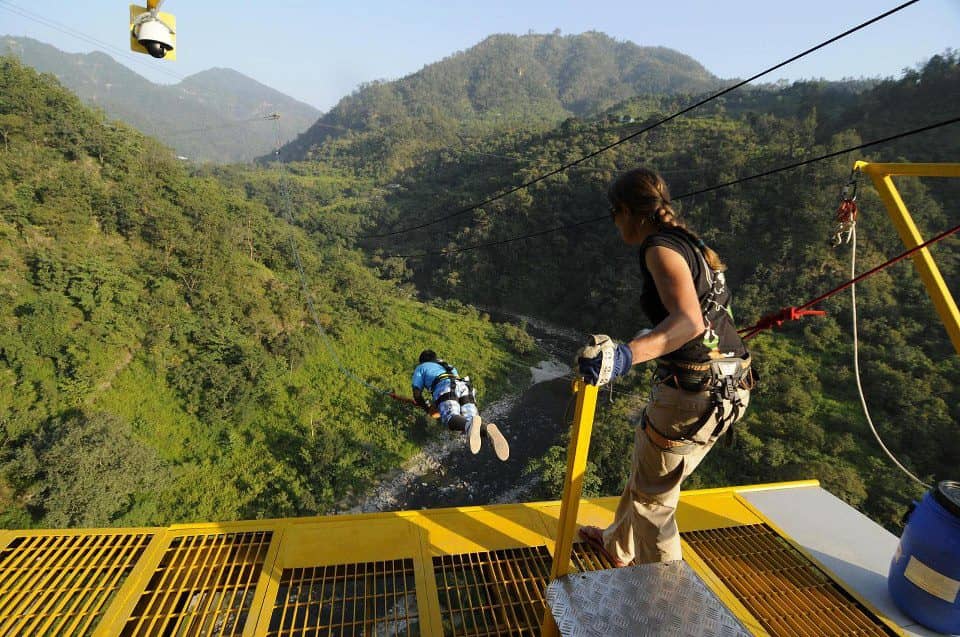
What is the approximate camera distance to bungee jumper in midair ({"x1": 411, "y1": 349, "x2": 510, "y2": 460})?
16.2 feet

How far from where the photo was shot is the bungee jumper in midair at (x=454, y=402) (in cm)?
493

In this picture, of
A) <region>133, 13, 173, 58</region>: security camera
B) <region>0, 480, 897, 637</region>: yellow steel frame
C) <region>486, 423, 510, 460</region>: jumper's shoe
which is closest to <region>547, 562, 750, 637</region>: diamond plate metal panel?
<region>0, 480, 897, 637</region>: yellow steel frame

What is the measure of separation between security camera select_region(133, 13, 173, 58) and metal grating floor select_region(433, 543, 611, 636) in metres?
4.42

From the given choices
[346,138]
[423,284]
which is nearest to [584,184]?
[423,284]

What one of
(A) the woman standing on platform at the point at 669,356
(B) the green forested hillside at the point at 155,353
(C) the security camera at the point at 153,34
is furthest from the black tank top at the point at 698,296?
(B) the green forested hillside at the point at 155,353

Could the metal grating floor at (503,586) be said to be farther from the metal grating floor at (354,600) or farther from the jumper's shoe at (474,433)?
the jumper's shoe at (474,433)

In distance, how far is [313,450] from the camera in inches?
599

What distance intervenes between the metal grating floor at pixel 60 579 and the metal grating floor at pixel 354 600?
922 mm

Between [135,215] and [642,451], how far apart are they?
23443 millimetres

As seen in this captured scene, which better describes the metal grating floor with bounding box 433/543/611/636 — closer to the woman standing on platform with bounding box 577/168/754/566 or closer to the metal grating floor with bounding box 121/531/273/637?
the woman standing on platform with bounding box 577/168/754/566

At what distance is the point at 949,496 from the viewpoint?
7.35 feet

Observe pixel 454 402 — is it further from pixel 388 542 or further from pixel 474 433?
pixel 388 542

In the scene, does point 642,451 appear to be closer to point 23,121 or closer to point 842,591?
point 842,591

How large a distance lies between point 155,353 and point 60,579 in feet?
53.2
